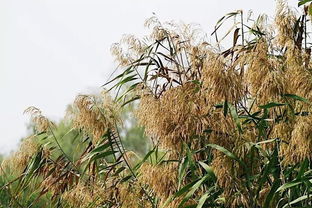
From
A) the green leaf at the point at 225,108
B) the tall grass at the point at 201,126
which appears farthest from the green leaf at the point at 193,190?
the green leaf at the point at 225,108

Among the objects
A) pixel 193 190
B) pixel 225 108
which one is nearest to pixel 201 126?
pixel 225 108

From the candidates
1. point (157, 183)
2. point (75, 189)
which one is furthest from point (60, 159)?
point (157, 183)

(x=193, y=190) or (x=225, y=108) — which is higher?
(x=225, y=108)

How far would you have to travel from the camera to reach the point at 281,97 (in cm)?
277

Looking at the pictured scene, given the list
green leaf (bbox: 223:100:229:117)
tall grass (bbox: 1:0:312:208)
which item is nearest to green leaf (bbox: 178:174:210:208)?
tall grass (bbox: 1:0:312:208)

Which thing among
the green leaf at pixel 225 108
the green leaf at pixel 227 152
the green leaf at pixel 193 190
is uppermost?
the green leaf at pixel 225 108

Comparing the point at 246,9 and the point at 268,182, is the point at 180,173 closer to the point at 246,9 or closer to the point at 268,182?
the point at 268,182

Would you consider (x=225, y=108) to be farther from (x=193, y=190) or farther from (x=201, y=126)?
(x=193, y=190)

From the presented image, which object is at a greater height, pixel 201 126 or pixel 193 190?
pixel 201 126

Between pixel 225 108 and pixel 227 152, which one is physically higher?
pixel 225 108

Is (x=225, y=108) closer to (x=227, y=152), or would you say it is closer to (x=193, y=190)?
(x=227, y=152)

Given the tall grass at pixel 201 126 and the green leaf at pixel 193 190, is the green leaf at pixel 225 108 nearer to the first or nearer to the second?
the tall grass at pixel 201 126

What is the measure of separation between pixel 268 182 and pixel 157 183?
0.48 metres

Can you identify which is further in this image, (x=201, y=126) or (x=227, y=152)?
(x=201, y=126)
